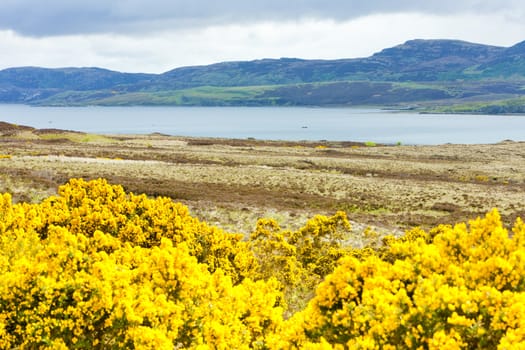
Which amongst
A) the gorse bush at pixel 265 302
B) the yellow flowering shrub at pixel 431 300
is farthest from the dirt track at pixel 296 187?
the yellow flowering shrub at pixel 431 300

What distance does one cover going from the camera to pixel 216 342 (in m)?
8.30

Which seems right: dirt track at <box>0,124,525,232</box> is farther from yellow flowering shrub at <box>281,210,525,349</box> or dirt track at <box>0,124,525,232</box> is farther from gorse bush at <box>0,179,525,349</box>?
yellow flowering shrub at <box>281,210,525,349</box>

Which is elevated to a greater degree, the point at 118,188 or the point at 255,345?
the point at 118,188

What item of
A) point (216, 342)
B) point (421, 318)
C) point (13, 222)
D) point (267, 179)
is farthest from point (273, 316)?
point (267, 179)

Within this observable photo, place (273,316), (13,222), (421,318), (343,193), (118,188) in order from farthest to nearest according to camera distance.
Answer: (343,193)
(118,188)
(13,222)
(273,316)
(421,318)

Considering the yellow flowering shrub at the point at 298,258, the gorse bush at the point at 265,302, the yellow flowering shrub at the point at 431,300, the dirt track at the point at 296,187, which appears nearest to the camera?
the yellow flowering shrub at the point at 431,300

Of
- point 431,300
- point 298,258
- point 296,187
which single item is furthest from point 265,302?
point 296,187

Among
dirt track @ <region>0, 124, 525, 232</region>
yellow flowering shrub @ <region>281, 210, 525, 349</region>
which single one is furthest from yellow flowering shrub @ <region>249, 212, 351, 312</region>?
dirt track @ <region>0, 124, 525, 232</region>

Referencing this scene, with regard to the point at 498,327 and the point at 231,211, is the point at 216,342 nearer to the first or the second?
the point at 498,327

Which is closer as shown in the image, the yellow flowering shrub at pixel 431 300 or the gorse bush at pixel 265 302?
the yellow flowering shrub at pixel 431 300

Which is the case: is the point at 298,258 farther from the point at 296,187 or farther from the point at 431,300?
the point at 296,187

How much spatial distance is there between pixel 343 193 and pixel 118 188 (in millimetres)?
25556

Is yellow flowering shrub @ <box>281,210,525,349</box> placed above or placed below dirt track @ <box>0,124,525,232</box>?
above

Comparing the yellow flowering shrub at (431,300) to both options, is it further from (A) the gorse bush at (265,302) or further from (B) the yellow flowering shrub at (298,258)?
(B) the yellow flowering shrub at (298,258)
